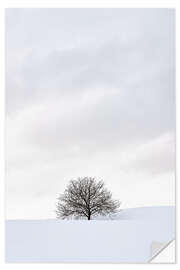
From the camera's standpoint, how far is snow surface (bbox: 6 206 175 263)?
230cm

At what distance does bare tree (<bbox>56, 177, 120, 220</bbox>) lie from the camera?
2.34 metres

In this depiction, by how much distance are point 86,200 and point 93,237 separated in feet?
0.70

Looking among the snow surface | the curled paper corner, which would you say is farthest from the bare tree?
the curled paper corner

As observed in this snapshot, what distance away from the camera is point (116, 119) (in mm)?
2387

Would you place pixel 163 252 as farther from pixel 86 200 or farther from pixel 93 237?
pixel 86 200

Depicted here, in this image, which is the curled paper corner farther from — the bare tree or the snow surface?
the bare tree

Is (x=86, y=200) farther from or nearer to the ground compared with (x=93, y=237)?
farther from the ground

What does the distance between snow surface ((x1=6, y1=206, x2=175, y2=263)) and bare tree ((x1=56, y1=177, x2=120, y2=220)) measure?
1.8 inches

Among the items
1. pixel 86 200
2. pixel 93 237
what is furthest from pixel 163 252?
pixel 86 200

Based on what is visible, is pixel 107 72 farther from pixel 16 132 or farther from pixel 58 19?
pixel 16 132

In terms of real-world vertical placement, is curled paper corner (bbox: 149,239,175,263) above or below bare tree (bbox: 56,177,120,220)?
below

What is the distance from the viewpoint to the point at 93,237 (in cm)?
232

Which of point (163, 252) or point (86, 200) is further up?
point (86, 200)

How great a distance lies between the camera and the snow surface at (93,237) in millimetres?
2305
